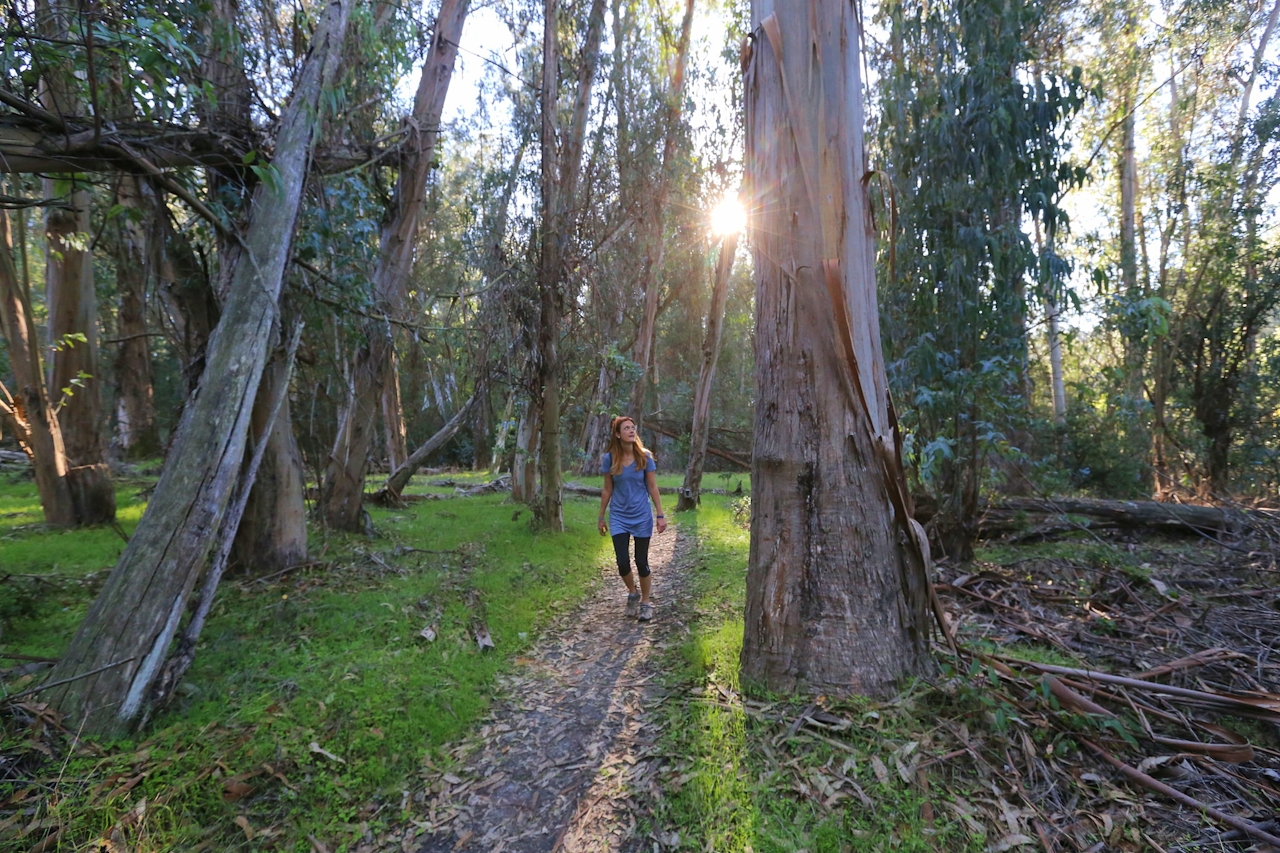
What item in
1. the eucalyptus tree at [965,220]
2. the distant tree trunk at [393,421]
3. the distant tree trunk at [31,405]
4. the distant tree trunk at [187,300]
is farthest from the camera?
the distant tree trunk at [393,421]

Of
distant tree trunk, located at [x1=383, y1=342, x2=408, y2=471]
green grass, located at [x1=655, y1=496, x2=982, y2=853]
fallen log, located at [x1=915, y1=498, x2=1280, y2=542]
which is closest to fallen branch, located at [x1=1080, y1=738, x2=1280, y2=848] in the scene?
green grass, located at [x1=655, y1=496, x2=982, y2=853]

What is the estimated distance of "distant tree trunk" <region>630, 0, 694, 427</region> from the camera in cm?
1412

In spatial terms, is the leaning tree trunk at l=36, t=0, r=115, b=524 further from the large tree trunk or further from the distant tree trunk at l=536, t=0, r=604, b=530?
the distant tree trunk at l=536, t=0, r=604, b=530

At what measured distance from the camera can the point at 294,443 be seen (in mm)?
6559

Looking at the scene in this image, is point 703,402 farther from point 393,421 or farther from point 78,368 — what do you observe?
point 78,368

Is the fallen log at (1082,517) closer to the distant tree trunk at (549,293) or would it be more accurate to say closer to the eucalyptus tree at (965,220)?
the eucalyptus tree at (965,220)

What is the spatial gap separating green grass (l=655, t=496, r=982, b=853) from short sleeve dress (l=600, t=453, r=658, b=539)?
202cm

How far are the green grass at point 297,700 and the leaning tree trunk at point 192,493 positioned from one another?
0.28m

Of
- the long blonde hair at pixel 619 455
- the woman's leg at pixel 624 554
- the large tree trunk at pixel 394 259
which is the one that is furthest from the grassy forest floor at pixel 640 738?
the large tree trunk at pixel 394 259

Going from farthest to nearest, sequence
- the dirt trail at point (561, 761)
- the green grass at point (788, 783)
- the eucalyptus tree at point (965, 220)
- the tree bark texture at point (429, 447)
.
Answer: the tree bark texture at point (429, 447)
the eucalyptus tree at point (965, 220)
the dirt trail at point (561, 761)
the green grass at point (788, 783)

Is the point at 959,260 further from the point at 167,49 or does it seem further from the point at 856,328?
the point at 167,49

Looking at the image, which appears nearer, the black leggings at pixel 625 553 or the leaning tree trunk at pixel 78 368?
the black leggings at pixel 625 553

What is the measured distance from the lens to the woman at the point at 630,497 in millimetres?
5770

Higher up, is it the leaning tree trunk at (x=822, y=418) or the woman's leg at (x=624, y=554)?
the leaning tree trunk at (x=822, y=418)
